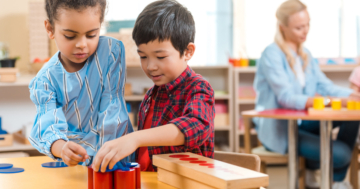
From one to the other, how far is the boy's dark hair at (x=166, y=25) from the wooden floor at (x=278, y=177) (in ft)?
7.93

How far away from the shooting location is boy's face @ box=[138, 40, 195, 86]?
1043mm

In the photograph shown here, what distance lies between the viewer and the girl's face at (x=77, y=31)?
970mm

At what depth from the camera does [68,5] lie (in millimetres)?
979

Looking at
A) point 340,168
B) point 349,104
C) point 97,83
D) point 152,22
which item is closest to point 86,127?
point 97,83

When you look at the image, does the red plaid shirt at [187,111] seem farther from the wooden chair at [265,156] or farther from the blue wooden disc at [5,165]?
the wooden chair at [265,156]

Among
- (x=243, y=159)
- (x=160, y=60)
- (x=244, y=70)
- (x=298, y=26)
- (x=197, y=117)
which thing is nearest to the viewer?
(x=197, y=117)

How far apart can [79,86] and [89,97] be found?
0.04 meters

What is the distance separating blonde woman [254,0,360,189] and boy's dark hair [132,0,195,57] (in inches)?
59.2

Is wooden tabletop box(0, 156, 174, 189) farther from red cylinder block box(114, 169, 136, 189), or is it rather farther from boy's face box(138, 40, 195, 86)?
boy's face box(138, 40, 195, 86)

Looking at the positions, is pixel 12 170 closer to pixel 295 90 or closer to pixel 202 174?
pixel 202 174

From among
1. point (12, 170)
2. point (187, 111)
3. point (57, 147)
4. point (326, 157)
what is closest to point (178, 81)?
point (187, 111)

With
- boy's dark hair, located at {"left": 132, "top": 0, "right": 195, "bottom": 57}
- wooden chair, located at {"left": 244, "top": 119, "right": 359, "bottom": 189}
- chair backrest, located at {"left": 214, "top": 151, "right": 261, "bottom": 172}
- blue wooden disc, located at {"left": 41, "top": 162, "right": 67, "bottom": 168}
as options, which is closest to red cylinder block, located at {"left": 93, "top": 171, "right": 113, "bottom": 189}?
blue wooden disc, located at {"left": 41, "top": 162, "right": 67, "bottom": 168}

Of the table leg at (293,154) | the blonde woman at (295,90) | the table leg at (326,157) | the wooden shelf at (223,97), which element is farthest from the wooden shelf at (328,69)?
the table leg at (326,157)

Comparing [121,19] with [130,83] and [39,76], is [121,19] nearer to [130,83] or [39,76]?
[130,83]
